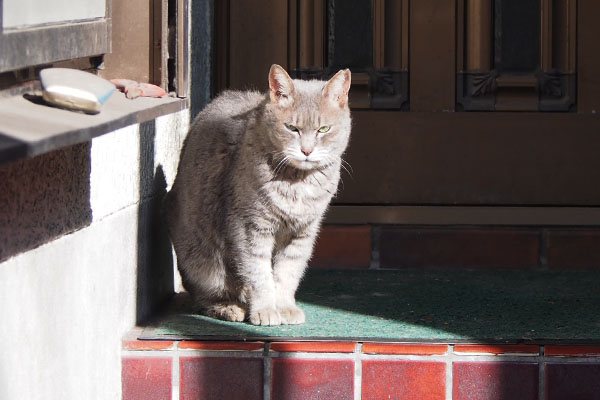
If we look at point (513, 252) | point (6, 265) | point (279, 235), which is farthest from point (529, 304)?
point (6, 265)

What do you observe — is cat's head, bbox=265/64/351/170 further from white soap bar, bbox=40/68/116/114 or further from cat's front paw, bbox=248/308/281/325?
white soap bar, bbox=40/68/116/114

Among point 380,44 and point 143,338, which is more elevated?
point 380,44

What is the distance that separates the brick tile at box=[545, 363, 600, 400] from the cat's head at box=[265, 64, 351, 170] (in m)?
1.00

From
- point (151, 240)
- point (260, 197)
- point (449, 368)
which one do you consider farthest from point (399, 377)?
point (151, 240)

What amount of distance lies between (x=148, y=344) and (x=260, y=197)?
60 cm

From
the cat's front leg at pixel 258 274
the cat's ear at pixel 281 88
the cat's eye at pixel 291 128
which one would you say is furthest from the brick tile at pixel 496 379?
the cat's ear at pixel 281 88

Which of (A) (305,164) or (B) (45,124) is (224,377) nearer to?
(A) (305,164)

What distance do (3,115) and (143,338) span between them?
1262mm

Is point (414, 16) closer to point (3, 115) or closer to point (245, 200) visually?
point (245, 200)

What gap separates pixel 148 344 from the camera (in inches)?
119

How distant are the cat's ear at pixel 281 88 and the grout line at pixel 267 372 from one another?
859 mm

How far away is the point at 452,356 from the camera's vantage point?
2980mm

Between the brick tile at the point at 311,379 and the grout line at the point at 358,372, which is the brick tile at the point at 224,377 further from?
the grout line at the point at 358,372

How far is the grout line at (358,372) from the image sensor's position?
2980 millimetres
